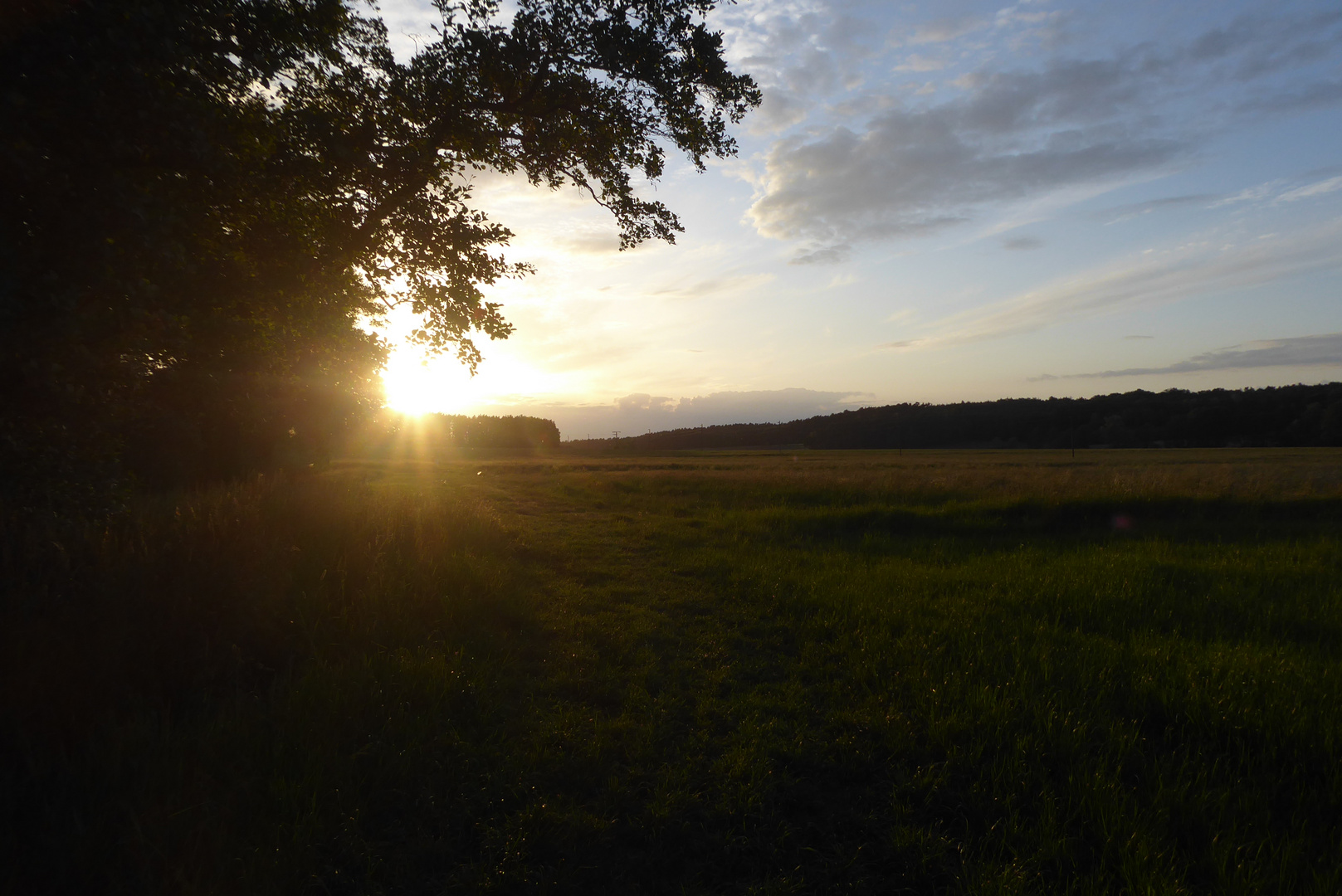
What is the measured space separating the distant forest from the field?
86.7 meters

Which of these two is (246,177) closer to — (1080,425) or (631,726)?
(631,726)

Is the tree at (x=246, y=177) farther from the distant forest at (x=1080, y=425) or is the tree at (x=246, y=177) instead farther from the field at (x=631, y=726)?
the distant forest at (x=1080, y=425)

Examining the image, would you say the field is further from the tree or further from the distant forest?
the distant forest

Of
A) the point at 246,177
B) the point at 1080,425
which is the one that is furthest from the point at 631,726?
the point at 1080,425

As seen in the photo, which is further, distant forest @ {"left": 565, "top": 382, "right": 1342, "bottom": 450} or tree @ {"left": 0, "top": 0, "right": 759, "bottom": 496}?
distant forest @ {"left": 565, "top": 382, "right": 1342, "bottom": 450}

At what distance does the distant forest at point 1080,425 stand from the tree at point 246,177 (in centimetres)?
8601

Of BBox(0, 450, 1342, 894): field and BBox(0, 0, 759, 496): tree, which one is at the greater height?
BBox(0, 0, 759, 496): tree

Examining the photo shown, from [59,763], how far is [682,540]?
370 inches

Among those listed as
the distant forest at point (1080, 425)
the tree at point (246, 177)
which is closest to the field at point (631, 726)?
the tree at point (246, 177)

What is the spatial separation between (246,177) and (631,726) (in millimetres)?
6429

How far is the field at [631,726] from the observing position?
9.42ft

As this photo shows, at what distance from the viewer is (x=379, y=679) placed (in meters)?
4.58

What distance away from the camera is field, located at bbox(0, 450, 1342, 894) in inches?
113

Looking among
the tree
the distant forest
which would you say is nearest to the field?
the tree
